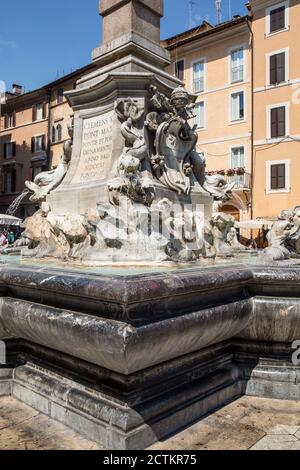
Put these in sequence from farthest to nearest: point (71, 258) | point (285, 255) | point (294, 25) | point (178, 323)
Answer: point (294, 25) → point (285, 255) → point (71, 258) → point (178, 323)

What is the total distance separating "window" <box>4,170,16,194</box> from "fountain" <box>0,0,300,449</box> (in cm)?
3602

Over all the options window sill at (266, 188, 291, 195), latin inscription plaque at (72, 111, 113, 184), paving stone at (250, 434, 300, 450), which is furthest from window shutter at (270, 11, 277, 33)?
paving stone at (250, 434, 300, 450)

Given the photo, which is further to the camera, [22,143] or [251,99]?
[22,143]

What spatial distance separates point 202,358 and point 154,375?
2.14 ft

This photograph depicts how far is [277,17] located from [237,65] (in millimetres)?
3375

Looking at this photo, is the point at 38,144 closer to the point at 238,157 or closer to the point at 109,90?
the point at 238,157

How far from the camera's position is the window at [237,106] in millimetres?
26720

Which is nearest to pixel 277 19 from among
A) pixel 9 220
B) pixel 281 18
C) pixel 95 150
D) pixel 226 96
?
pixel 281 18

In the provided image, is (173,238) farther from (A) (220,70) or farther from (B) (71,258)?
(A) (220,70)

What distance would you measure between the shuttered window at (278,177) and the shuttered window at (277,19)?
7988 mm

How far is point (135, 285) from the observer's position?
8.57 feet

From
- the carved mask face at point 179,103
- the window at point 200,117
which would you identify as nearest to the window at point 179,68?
the window at point 200,117

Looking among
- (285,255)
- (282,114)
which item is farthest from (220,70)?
(285,255)

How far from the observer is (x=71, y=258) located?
4.46 m
